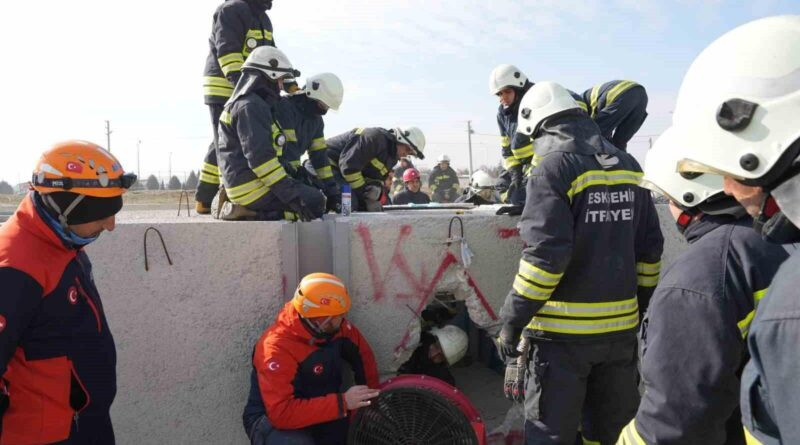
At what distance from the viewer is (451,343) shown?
12.9ft

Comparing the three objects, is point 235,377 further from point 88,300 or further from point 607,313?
point 607,313

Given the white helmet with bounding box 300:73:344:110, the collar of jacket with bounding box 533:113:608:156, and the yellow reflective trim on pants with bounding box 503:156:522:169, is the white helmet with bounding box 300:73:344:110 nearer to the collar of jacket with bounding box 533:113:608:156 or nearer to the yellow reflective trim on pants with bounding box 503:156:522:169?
the yellow reflective trim on pants with bounding box 503:156:522:169

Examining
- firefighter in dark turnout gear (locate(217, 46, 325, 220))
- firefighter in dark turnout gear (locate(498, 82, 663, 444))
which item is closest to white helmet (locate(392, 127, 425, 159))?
firefighter in dark turnout gear (locate(217, 46, 325, 220))

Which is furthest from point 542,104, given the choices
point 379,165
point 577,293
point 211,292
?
point 379,165

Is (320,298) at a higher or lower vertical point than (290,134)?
lower

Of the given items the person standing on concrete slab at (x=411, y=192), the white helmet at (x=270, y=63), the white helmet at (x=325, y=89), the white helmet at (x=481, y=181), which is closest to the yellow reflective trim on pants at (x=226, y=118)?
the white helmet at (x=270, y=63)

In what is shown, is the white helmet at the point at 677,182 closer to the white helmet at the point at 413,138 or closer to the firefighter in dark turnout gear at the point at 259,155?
the firefighter in dark turnout gear at the point at 259,155

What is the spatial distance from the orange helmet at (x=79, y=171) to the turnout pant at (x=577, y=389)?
203 cm

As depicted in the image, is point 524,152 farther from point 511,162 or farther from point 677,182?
point 677,182

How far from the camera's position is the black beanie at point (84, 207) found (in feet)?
7.22

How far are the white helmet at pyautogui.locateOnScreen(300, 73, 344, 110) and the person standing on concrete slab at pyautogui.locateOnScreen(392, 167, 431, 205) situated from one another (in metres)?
4.46

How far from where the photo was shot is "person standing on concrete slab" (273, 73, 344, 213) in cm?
433

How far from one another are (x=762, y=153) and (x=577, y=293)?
1.57m

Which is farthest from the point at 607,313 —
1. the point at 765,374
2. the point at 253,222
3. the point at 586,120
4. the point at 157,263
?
the point at 157,263
